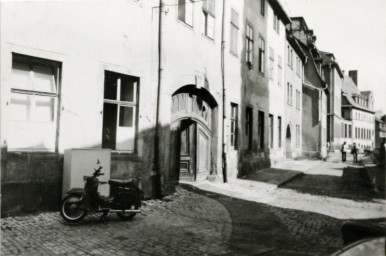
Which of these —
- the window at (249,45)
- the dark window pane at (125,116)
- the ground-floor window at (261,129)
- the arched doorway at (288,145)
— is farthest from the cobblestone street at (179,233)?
the arched doorway at (288,145)

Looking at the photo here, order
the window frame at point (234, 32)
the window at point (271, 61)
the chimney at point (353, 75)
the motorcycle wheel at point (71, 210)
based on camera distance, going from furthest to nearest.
Result: the chimney at point (353, 75) → the window at point (271, 61) → the window frame at point (234, 32) → the motorcycle wheel at point (71, 210)

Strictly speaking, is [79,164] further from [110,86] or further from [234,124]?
[234,124]

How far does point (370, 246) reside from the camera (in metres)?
2.53

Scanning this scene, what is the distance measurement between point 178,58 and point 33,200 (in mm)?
5758

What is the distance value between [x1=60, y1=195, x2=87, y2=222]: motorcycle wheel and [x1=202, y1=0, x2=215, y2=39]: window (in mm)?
7981

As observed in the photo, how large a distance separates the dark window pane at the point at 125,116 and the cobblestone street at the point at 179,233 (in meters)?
2.17

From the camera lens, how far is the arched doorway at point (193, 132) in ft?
37.7

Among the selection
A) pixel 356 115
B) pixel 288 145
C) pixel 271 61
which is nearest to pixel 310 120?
pixel 288 145

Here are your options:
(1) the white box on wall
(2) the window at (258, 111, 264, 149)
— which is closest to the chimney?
(2) the window at (258, 111, 264, 149)

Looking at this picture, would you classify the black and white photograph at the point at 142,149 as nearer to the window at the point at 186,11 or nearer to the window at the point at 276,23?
the window at the point at 186,11

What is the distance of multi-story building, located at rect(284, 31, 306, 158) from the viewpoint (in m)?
26.2

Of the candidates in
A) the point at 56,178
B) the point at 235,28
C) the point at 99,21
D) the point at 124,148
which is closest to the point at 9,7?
the point at 99,21

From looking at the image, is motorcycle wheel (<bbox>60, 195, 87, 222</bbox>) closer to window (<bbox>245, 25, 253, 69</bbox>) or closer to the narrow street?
→ the narrow street

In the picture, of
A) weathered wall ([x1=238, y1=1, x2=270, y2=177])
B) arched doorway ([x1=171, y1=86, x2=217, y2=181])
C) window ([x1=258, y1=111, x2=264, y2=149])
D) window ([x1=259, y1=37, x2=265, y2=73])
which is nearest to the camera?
arched doorway ([x1=171, y1=86, x2=217, y2=181])
